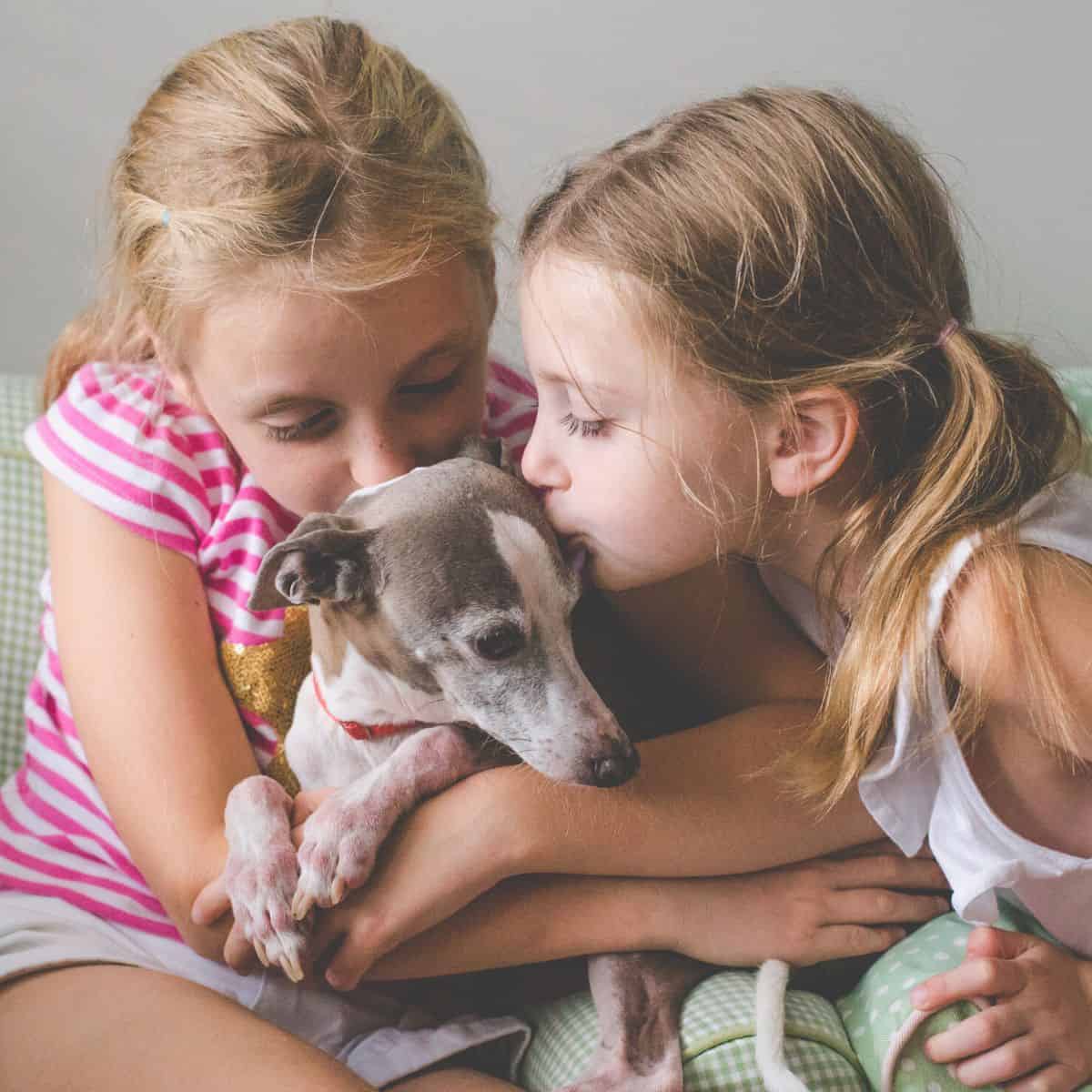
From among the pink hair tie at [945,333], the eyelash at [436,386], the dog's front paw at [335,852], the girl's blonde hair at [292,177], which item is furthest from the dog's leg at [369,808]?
the pink hair tie at [945,333]

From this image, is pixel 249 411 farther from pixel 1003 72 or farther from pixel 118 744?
pixel 1003 72

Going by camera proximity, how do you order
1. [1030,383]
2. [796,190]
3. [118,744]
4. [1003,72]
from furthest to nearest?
[1003,72]
[118,744]
[1030,383]
[796,190]

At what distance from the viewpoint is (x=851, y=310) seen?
3.79ft

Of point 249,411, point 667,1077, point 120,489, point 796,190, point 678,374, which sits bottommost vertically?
point 667,1077

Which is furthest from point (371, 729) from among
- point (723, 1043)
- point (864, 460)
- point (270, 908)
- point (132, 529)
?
point (864, 460)

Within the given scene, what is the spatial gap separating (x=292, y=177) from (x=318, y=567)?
38cm

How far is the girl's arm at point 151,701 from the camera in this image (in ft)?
4.25

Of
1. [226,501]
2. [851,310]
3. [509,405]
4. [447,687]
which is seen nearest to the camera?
[851,310]

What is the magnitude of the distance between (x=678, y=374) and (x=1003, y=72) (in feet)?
3.68

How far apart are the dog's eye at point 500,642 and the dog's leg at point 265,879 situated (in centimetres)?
25

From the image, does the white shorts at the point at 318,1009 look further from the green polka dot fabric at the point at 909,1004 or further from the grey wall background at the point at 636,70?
the grey wall background at the point at 636,70

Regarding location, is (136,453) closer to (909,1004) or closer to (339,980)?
(339,980)

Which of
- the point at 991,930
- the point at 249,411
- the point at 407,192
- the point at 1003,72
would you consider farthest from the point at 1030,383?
the point at 1003,72

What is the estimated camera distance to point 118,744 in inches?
52.8
